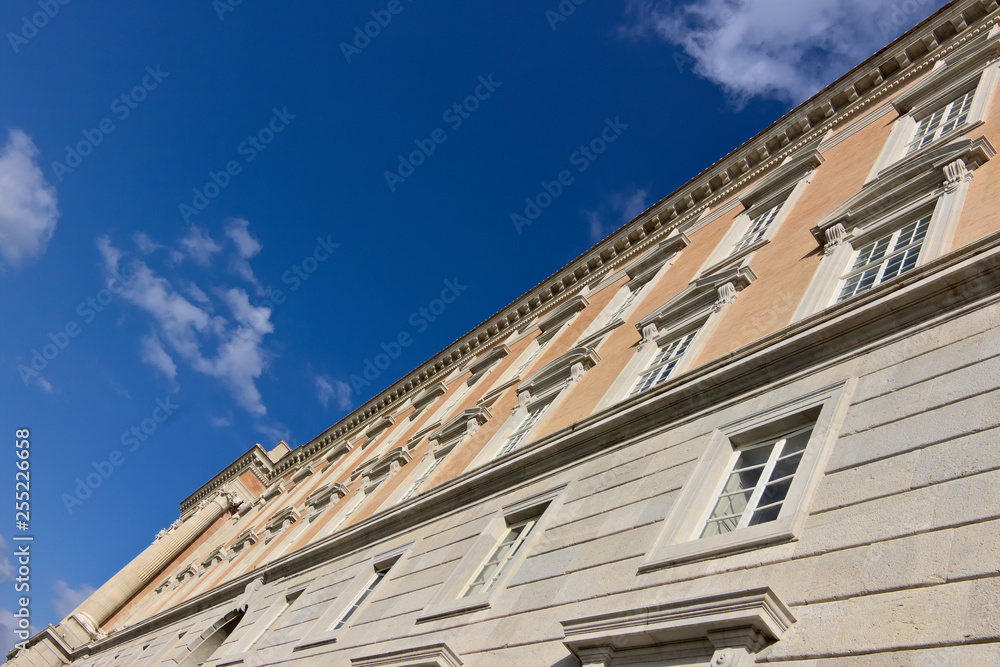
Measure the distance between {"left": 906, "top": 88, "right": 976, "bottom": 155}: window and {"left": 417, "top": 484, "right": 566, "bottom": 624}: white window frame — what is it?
411 inches

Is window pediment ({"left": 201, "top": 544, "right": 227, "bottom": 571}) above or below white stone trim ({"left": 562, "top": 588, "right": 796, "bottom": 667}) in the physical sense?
above


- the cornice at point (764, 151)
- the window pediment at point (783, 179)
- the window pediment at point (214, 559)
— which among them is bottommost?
the window pediment at point (214, 559)

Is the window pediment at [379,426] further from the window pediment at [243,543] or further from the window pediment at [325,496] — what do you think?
the window pediment at [243,543]

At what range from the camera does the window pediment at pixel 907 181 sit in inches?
456

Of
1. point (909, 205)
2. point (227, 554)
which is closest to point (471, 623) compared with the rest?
point (909, 205)

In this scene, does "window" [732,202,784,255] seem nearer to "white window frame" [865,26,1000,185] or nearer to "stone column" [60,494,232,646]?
"white window frame" [865,26,1000,185]

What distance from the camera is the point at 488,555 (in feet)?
38.6

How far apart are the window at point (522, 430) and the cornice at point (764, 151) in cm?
937

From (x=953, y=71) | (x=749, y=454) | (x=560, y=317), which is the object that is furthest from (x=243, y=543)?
(x=953, y=71)

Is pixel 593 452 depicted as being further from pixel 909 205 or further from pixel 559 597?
pixel 909 205

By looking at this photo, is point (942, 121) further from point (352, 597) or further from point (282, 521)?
point (282, 521)

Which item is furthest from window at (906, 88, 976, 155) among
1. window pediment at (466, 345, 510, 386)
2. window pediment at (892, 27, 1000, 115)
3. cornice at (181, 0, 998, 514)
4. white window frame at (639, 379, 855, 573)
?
window pediment at (466, 345, 510, 386)

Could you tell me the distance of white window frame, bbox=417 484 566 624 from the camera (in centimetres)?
1022

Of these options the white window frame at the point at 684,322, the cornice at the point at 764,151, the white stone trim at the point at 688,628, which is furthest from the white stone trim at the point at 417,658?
the cornice at the point at 764,151
